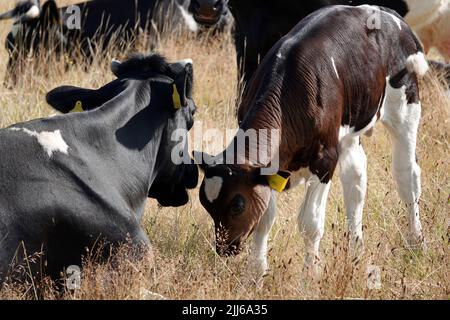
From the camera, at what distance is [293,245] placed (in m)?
7.77

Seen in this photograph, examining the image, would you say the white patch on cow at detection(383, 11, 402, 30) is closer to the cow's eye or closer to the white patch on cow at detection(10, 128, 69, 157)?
the cow's eye

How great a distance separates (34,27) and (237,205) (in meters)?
7.46

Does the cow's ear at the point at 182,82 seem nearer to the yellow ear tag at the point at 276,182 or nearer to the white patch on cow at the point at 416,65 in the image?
the yellow ear tag at the point at 276,182

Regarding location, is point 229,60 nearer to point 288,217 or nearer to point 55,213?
point 288,217

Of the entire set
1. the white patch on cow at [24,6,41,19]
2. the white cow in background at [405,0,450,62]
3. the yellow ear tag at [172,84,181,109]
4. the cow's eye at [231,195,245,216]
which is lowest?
the white patch on cow at [24,6,41,19]

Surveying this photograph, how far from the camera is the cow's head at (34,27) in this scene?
43.9 feet

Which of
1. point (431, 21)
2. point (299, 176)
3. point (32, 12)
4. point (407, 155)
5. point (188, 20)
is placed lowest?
point (188, 20)

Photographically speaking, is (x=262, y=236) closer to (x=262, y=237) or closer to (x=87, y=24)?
(x=262, y=237)

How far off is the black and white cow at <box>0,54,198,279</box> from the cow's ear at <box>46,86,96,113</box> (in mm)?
10

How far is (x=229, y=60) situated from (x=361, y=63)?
6160mm

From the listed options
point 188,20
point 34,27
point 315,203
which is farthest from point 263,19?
point 188,20

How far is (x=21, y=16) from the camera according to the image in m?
13.6

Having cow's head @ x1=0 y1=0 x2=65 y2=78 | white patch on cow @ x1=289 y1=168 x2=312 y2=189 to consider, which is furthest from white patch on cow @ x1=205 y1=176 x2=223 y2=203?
cow's head @ x1=0 y1=0 x2=65 y2=78

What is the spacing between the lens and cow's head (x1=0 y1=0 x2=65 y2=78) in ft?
43.9
